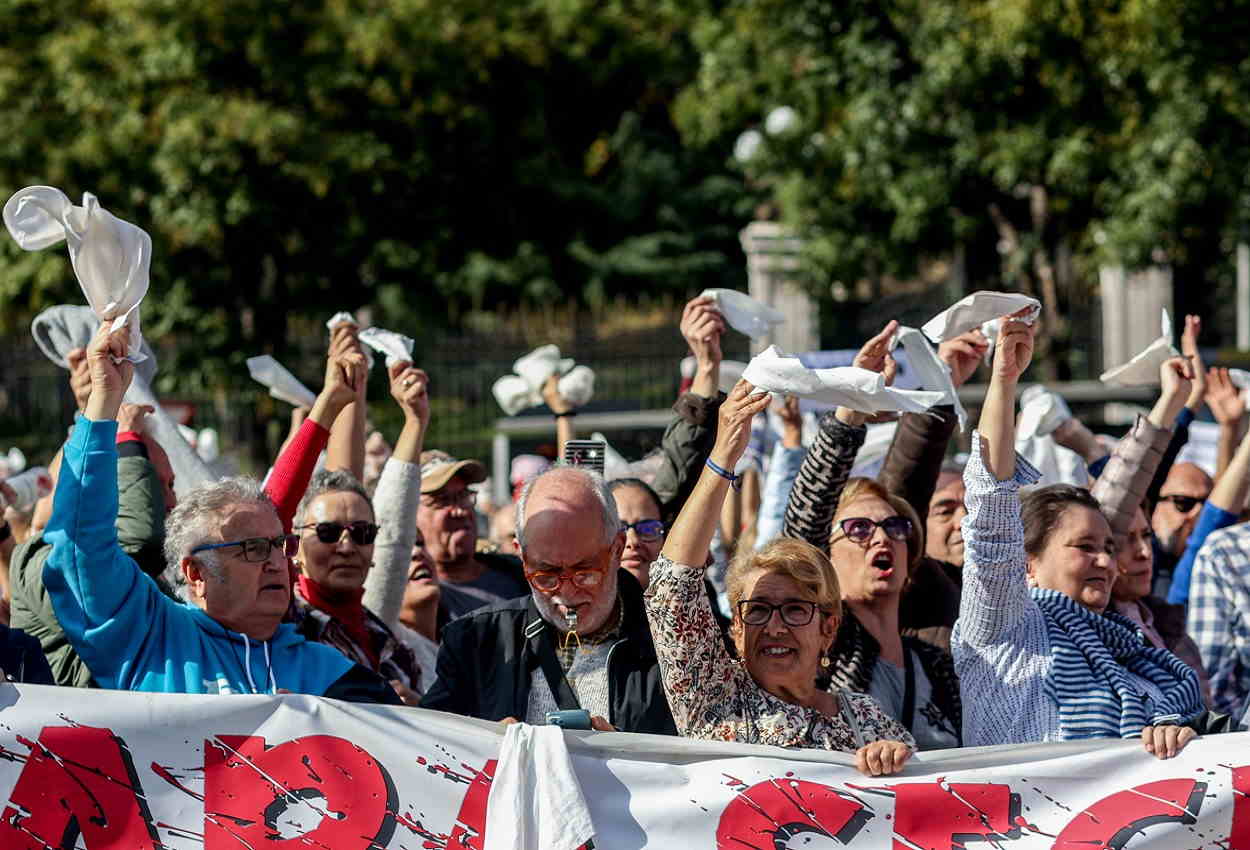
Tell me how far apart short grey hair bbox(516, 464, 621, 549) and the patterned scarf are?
3.70 feet

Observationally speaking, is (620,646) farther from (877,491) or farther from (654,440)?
(654,440)

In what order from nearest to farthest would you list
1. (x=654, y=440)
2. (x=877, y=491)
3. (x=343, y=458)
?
(x=877, y=491) → (x=343, y=458) → (x=654, y=440)

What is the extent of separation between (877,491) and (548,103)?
26343mm

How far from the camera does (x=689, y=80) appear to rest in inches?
1146

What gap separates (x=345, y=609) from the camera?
5.05 metres

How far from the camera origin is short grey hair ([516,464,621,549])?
4055 millimetres

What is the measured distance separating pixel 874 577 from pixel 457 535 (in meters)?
1.86

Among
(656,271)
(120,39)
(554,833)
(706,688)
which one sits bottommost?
(554,833)

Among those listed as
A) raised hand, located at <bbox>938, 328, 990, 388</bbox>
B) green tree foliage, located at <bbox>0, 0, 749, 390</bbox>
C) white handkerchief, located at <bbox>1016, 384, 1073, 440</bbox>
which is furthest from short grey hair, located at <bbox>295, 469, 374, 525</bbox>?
green tree foliage, located at <bbox>0, 0, 749, 390</bbox>

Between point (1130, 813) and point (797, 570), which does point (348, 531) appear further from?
point (1130, 813)

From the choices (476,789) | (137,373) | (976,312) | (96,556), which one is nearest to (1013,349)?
(976,312)

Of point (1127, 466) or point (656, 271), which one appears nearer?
point (1127, 466)

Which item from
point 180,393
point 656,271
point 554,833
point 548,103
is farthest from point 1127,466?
point 548,103

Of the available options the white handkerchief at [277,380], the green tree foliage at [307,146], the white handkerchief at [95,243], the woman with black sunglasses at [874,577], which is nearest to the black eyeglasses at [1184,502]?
the woman with black sunglasses at [874,577]
